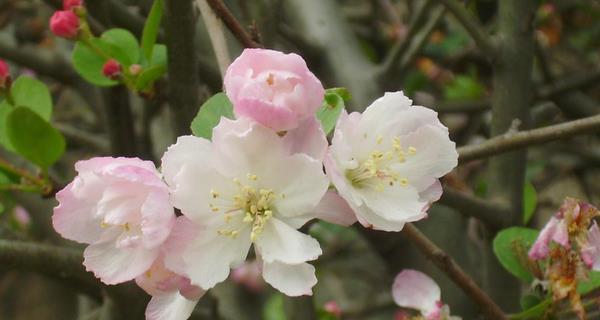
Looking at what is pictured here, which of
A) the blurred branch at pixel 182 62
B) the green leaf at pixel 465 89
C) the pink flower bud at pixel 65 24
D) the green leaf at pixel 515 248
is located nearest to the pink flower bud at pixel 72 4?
the pink flower bud at pixel 65 24

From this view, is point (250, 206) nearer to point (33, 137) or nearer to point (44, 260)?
point (33, 137)

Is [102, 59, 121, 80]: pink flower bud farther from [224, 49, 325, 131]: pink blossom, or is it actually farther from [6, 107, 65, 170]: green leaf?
[224, 49, 325, 131]: pink blossom

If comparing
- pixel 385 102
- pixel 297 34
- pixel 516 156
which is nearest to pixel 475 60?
pixel 297 34

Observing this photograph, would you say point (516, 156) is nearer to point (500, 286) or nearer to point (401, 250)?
point (500, 286)

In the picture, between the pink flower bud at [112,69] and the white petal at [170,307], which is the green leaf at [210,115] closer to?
the white petal at [170,307]

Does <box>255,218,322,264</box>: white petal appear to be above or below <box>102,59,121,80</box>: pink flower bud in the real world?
above

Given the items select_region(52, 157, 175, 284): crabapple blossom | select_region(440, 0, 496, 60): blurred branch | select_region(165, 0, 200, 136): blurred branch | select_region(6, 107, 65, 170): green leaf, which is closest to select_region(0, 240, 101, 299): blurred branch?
select_region(6, 107, 65, 170): green leaf

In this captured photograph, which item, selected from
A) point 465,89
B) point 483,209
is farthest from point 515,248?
point 465,89
